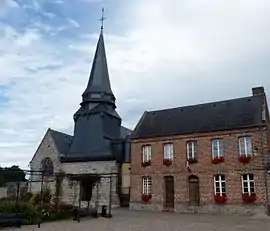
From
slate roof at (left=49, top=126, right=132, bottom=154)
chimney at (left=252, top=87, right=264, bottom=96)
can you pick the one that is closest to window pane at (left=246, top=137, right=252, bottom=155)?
chimney at (left=252, top=87, right=264, bottom=96)

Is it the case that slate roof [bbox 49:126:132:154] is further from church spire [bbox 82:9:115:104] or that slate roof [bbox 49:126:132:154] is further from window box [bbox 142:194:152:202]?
window box [bbox 142:194:152:202]

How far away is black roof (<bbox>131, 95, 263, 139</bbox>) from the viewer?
22.5 m

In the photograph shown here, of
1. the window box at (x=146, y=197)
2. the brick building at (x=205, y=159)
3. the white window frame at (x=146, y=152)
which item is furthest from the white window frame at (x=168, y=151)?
the window box at (x=146, y=197)

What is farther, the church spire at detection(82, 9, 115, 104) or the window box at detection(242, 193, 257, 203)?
the church spire at detection(82, 9, 115, 104)

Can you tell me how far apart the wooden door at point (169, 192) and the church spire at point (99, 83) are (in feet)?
34.9

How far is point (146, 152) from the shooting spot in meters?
25.1

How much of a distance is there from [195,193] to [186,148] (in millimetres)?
2892

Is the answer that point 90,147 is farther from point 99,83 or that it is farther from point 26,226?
point 26,226

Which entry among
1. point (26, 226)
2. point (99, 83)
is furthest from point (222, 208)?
point (99, 83)

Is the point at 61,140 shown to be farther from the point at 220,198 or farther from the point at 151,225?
the point at 151,225

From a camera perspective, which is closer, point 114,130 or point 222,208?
point 222,208

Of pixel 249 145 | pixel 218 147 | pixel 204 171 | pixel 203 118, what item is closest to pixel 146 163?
pixel 204 171

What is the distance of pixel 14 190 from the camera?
31.2 metres

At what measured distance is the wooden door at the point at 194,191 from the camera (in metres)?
22.7
